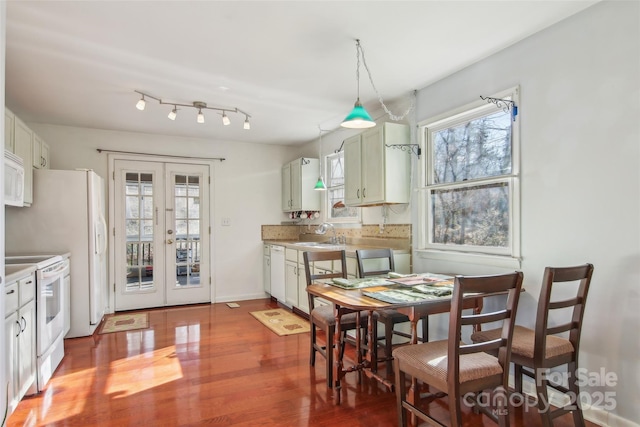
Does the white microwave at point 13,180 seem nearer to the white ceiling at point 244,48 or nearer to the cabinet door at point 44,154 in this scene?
the white ceiling at point 244,48

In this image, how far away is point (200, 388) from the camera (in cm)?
266

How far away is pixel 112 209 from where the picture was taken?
16.3 feet

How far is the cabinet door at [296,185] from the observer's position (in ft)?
17.7

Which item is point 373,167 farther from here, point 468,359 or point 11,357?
point 11,357

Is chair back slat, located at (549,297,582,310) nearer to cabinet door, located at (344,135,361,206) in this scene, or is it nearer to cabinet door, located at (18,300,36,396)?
cabinet door, located at (344,135,361,206)

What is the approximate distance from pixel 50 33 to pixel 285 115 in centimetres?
233

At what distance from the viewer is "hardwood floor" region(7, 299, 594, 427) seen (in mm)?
2258

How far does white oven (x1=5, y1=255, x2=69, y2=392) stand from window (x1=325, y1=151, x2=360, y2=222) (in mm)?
3102

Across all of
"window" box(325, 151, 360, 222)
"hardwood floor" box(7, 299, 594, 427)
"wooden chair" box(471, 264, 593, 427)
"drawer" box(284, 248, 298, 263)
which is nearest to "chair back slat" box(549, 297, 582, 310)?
"wooden chair" box(471, 264, 593, 427)

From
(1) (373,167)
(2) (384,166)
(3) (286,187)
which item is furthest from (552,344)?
(3) (286,187)

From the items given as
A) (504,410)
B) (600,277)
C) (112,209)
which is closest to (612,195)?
(600,277)

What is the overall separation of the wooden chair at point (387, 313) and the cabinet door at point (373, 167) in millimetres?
605

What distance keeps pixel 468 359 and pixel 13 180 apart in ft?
11.5

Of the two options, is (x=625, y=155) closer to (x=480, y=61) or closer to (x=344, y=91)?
(x=480, y=61)
